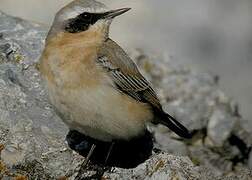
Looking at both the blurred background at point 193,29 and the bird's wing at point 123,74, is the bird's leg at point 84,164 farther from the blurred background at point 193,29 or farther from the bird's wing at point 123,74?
the blurred background at point 193,29

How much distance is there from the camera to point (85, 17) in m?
10.2

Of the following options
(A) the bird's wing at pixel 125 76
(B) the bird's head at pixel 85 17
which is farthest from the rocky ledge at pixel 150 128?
(B) the bird's head at pixel 85 17

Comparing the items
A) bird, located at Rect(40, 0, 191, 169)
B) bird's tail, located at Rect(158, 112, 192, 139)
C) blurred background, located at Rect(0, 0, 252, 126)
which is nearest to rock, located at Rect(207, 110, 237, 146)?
bird's tail, located at Rect(158, 112, 192, 139)

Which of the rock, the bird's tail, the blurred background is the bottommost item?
the blurred background

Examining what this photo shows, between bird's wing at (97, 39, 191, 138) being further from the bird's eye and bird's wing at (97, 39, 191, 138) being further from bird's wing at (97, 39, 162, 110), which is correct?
the bird's eye

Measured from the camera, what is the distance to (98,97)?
32.1ft

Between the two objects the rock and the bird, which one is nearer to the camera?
the bird

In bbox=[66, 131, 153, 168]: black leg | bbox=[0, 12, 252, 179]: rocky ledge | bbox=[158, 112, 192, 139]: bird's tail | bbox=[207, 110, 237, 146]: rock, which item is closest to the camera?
bbox=[0, 12, 252, 179]: rocky ledge

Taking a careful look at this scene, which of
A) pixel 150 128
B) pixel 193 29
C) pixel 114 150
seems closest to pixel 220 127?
pixel 150 128

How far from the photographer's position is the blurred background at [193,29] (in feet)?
61.3

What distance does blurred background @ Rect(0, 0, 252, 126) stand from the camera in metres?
18.7

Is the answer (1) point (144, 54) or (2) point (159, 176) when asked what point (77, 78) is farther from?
(1) point (144, 54)

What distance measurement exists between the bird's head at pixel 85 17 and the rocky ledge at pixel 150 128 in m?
1.42

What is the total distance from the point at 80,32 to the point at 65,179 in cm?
199
